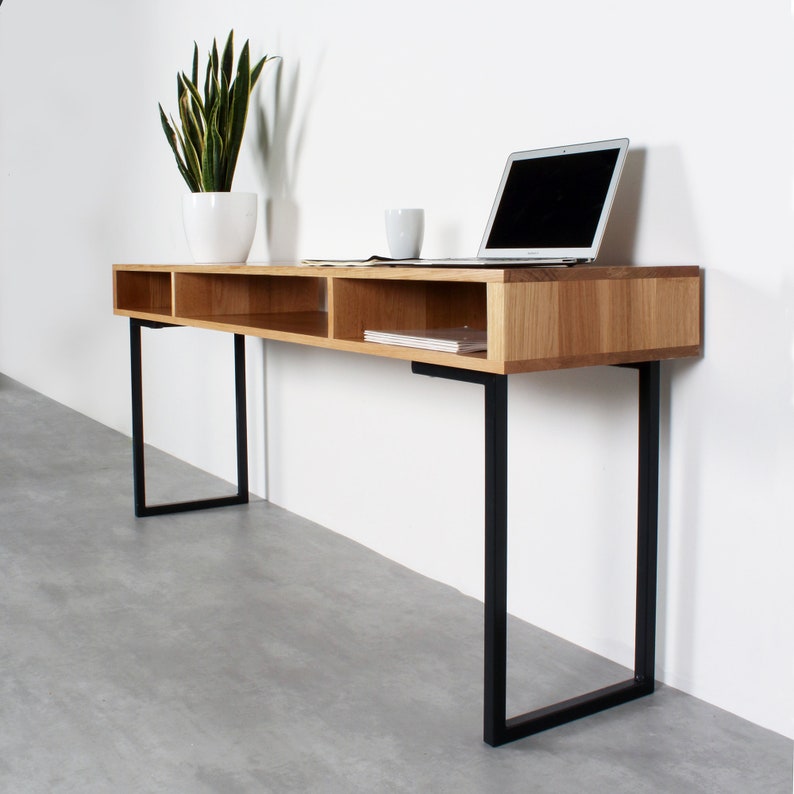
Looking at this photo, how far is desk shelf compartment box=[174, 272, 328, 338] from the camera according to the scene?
2680 mm

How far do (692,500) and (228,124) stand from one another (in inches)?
72.0

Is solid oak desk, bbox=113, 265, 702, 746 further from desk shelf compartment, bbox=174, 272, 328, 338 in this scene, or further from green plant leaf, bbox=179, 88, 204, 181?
green plant leaf, bbox=179, 88, 204, 181

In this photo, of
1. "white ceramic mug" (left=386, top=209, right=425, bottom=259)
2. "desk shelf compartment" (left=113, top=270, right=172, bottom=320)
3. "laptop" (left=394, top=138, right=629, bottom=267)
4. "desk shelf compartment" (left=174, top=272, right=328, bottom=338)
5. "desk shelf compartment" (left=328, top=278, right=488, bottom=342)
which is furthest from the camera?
"desk shelf compartment" (left=113, top=270, right=172, bottom=320)

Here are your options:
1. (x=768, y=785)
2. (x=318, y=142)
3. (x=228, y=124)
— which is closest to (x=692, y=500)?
(x=768, y=785)

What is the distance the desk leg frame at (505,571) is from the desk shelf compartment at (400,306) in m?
0.25

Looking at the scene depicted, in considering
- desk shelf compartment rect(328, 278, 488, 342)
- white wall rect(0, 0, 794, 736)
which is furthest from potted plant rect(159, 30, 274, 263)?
desk shelf compartment rect(328, 278, 488, 342)

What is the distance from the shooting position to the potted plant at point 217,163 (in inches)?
114

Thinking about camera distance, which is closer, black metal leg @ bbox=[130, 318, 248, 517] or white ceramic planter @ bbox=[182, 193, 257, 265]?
white ceramic planter @ bbox=[182, 193, 257, 265]

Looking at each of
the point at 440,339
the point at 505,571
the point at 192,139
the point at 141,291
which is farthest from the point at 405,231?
the point at 141,291

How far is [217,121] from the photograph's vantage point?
9.70 feet

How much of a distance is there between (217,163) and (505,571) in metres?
1.77

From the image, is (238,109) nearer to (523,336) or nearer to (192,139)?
(192,139)

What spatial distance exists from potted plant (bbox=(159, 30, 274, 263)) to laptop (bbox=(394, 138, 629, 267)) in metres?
1.12

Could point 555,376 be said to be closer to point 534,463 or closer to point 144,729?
point 534,463
